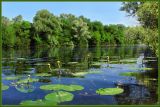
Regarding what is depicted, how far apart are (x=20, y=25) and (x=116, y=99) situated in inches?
2213

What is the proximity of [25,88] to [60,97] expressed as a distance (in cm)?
303

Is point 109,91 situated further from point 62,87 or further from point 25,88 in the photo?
point 25,88

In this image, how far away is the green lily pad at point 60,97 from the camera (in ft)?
39.4

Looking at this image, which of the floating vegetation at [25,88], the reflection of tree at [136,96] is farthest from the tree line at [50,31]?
the floating vegetation at [25,88]

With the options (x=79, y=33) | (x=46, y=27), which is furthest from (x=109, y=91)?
(x=79, y=33)

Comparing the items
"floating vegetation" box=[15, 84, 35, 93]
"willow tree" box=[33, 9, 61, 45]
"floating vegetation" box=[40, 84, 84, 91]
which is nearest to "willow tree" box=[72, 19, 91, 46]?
"willow tree" box=[33, 9, 61, 45]

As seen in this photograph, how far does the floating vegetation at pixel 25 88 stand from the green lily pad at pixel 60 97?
1.88m

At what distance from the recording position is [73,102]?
12.1 metres

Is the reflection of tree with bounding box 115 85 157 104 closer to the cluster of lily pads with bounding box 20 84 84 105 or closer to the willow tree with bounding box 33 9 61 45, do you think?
the cluster of lily pads with bounding box 20 84 84 105

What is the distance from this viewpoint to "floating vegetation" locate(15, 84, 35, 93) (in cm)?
1420

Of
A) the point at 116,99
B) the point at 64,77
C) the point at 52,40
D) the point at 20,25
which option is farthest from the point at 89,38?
the point at 116,99

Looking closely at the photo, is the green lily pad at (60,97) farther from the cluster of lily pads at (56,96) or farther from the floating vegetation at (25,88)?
the floating vegetation at (25,88)

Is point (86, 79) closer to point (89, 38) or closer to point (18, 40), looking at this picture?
point (18, 40)

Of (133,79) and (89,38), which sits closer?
(133,79)
